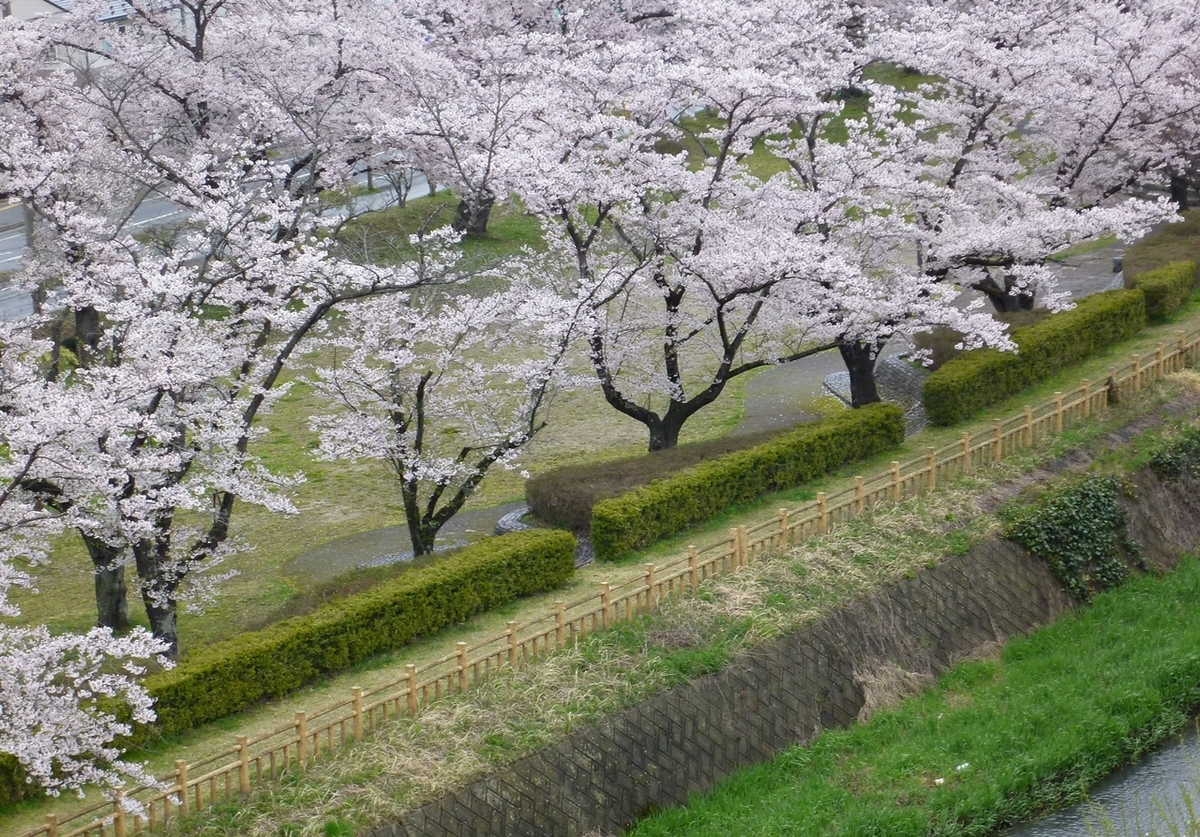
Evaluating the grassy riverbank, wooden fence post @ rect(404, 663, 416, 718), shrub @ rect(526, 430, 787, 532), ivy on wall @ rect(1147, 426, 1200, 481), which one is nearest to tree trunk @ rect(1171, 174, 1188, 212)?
ivy on wall @ rect(1147, 426, 1200, 481)

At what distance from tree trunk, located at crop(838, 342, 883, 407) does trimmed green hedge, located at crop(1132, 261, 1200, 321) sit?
7354mm

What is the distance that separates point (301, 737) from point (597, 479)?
24.5 feet

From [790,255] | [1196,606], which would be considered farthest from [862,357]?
[1196,606]

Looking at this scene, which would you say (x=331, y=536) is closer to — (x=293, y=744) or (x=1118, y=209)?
(x=293, y=744)

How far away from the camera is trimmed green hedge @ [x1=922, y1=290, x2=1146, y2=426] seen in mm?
20547

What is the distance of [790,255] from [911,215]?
5.71m

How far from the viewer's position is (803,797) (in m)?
Result: 12.7

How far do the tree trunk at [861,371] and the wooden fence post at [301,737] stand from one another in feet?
41.8

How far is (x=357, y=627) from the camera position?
13.5 meters

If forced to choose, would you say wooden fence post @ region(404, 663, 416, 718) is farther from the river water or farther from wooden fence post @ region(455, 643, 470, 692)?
the river water

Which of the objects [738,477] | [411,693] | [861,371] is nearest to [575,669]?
[411,693]

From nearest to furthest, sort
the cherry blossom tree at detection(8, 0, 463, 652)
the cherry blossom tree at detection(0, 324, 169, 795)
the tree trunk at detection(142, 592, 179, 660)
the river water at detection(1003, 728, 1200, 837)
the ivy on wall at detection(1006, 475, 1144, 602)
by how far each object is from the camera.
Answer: the cherry blossom tree at detection(0, 324, 169, 795) < the river water at detection(1003, 728, 1200, 837) < the cherry blossom tree at detection(8, 0, 463, 652) < the tree trunk at detection(142, 592, 179, 660) < the ivy on wall at detection(1006, 475, 1144, 602)

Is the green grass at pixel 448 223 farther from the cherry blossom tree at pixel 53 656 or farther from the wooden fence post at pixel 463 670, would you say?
the wooden fence post at pixel 463 670

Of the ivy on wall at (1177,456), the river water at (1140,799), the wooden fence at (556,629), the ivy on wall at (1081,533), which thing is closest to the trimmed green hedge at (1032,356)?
the wooden fence at (556,629)
